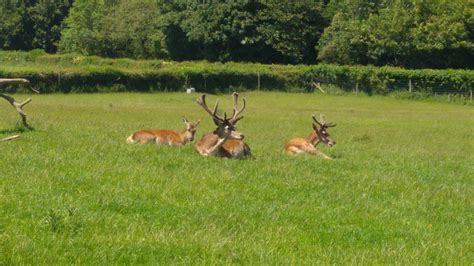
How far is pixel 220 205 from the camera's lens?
7.80 m

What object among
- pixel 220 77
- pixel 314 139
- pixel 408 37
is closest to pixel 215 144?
pixel 314 139

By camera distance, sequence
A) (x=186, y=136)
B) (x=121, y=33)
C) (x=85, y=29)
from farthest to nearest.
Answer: (x=85, y=29)
(x=121, y=33)
(x=186, y=136)

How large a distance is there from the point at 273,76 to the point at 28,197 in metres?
A: 42.9

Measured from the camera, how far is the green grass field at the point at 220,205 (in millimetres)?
A: 5953

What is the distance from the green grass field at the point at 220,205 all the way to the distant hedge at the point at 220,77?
27.4 meters

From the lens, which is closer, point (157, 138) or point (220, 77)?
point (157, 138)

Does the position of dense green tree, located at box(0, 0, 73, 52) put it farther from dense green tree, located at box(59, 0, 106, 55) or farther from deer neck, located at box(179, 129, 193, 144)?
deer neck, located at box(179, 129, 193, 144)

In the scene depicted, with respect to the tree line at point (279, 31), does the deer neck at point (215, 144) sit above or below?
below

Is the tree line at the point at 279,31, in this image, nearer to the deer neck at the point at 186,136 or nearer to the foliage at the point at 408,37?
the foliage at the point at 408,37

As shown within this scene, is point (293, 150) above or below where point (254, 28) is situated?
below

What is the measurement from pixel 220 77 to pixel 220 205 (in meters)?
40.1

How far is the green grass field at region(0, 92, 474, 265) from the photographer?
5953 millimetres

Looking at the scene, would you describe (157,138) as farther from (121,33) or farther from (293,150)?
(121,33)

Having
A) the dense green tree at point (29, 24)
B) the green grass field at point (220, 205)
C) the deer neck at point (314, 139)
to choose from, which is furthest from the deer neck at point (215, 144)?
the dense green tree at point (29, 24)
